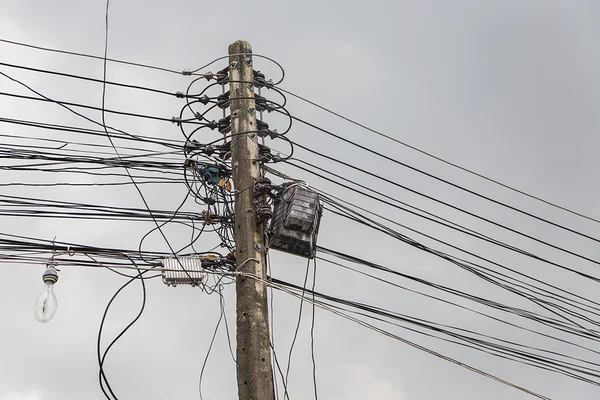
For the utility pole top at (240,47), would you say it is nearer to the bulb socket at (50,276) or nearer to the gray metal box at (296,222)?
the gray metal box at (296,222)

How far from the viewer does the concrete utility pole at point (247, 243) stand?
723cm

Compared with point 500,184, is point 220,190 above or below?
below

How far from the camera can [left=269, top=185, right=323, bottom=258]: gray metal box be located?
8.16 metres

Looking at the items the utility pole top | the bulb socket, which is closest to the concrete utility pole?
the utility pole top

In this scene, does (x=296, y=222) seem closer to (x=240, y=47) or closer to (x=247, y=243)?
(x=247, y=243)

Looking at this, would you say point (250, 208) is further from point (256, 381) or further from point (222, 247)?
point (256, 381)

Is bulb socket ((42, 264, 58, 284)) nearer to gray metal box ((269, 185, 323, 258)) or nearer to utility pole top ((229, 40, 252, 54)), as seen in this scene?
gray metal box ((269, 185, 323, 258))

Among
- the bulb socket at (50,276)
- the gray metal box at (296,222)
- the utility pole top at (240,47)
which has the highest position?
the utility pole top at (240,47)

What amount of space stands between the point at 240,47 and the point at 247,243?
2.56m

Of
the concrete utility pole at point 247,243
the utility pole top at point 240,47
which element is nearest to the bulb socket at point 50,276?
the concrete utility pole at point 247,243

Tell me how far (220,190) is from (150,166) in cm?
106

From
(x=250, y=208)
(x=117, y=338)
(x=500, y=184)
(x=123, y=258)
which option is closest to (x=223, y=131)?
(x=250, y=208)

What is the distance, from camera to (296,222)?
816 cm

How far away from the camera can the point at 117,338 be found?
7629mm
